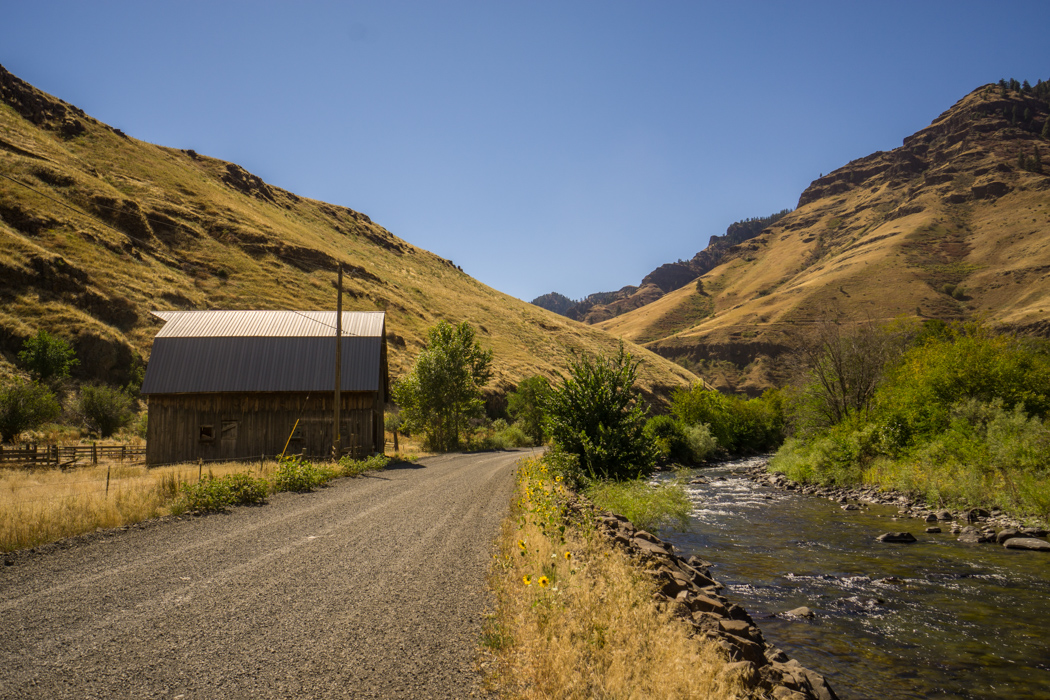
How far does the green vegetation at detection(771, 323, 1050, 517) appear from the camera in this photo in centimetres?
1734

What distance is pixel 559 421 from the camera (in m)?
16.1

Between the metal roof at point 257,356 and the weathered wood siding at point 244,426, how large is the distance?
0.83 metres

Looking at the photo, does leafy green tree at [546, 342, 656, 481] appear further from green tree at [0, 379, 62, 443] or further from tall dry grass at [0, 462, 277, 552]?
green tree at [0, 379, 62, 443]

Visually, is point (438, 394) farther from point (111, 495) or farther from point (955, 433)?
point (955, 433)

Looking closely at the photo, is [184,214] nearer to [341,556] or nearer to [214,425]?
[214,425]

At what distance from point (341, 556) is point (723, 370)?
138 m

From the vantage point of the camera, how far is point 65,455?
81.8ft

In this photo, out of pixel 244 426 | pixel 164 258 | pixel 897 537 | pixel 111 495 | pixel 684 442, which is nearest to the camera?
pixel 111 495

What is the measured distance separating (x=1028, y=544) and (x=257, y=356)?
33.8m

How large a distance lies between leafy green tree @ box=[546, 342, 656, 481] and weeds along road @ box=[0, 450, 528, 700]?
4.77 meters

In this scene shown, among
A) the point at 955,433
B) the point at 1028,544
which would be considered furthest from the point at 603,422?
the point at 955,433

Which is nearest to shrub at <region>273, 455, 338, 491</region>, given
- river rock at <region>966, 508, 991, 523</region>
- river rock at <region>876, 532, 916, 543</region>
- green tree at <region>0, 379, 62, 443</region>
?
river rock at <region>876, 532, 916, 543</region>

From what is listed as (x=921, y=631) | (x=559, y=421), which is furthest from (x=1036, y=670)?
(x=559, y=421)

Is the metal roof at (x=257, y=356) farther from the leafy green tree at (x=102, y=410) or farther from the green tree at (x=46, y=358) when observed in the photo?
the green tree at (x=46, y=358)
